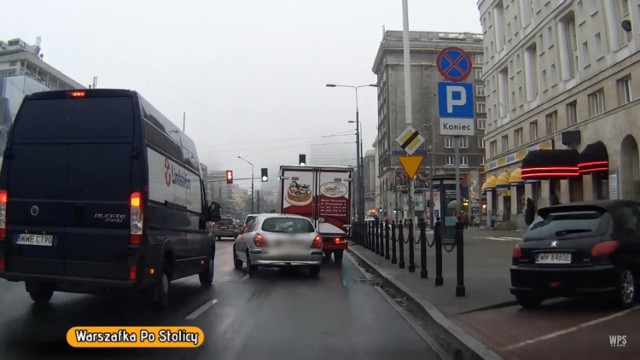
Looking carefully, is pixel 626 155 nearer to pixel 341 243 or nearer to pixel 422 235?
pixel 341 243

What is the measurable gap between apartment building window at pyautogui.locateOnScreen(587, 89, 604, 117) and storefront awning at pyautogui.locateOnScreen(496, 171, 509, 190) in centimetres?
1347

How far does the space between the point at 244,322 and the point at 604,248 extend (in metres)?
5.11

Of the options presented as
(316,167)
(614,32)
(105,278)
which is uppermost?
(614,32)

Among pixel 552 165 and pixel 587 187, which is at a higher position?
pixel 552 165

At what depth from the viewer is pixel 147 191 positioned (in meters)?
6.88

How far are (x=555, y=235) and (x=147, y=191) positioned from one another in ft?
19.3

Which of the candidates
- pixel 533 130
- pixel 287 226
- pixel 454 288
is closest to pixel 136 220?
pixel 454 288

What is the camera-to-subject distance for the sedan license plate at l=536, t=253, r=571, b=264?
751 centimetres

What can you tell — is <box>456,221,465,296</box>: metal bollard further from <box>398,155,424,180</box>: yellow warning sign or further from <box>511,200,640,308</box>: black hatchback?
<box>398,155,424,180</box>: yellow warning sign

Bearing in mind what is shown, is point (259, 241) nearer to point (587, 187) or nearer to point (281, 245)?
point (281, 245)

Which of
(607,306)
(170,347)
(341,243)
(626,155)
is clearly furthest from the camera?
(626,155)

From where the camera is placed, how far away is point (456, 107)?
1066 centimetres

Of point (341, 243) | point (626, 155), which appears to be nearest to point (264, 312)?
point (341, 243)

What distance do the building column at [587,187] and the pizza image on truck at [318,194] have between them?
59.5ft
